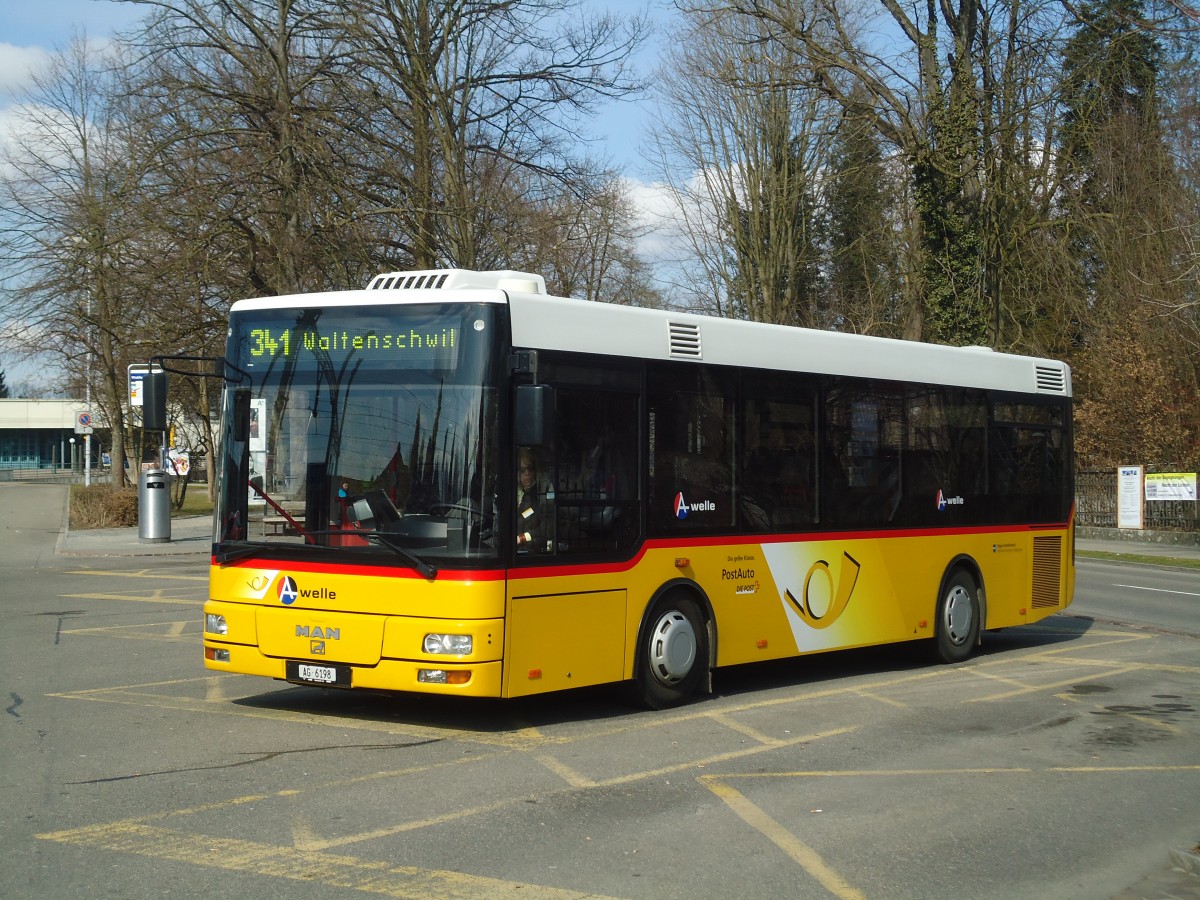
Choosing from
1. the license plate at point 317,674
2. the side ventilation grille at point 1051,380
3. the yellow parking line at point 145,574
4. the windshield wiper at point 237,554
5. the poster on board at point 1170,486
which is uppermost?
the side ventilation grille at point 1051,380

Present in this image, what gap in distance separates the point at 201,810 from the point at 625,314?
4.77 metres

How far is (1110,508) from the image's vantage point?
36.0m

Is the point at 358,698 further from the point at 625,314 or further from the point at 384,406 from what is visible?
the point at 625,314

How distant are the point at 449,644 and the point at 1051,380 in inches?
357

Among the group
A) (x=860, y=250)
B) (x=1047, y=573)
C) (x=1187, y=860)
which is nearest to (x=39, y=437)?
(x=860, y=250)

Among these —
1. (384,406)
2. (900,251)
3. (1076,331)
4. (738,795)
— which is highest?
(900,251)

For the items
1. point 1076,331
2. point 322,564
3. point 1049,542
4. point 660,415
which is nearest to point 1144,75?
point 1076,331

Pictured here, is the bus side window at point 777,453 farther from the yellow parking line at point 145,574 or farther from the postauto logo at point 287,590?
the yellow parking line at point 145,574

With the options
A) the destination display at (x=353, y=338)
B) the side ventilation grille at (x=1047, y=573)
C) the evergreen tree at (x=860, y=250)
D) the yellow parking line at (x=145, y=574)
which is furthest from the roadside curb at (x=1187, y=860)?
the evergreen tree at (x=860, y=250)

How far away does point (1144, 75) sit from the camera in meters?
36.7

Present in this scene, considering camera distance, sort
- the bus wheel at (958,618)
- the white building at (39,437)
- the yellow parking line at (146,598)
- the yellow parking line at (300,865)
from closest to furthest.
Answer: the yellow parking line at (300,865)
the bus wheel at (958,618)
the yellow parking line at (146,598)
the white building at (39,437)

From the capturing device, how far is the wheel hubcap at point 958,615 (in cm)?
1297

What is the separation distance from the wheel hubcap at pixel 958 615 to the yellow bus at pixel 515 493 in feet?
6.42

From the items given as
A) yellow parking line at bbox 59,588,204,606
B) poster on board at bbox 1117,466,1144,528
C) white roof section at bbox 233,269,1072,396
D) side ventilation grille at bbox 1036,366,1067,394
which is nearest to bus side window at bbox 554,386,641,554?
white roof section at bbox 233,269,1072,396
